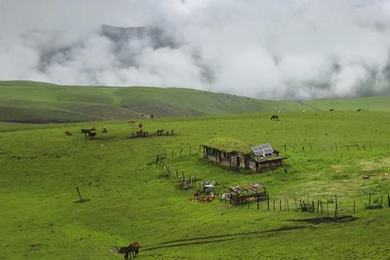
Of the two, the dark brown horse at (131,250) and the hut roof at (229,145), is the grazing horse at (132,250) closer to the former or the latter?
the dark brown horse at (131,250)

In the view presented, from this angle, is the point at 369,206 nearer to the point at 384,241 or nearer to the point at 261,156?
the point at 384,241

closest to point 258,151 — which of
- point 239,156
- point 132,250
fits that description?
point 239,156

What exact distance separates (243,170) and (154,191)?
559 inches

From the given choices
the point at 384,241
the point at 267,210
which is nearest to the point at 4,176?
Answer: the point at 267,210

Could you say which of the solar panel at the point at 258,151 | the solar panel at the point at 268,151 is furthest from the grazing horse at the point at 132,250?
the solar panel at the point at 268,151

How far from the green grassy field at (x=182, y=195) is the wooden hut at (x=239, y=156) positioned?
2.11 m

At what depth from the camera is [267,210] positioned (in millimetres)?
61344

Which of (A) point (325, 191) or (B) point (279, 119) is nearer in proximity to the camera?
(A) point (325, 191)

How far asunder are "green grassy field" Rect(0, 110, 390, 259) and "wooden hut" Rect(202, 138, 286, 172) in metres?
2.11

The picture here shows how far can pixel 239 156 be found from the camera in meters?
88.2

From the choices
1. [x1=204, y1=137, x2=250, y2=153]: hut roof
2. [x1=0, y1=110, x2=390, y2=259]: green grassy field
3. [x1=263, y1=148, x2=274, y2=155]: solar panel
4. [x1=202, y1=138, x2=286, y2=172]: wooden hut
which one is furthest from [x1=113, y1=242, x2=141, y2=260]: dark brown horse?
[x1=204, y1=137, x2=250, y2=153]: hut roof

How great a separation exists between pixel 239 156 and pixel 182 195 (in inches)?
588

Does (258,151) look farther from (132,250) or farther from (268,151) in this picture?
(132,250)

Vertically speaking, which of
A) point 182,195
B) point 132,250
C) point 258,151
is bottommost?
point 132,250
